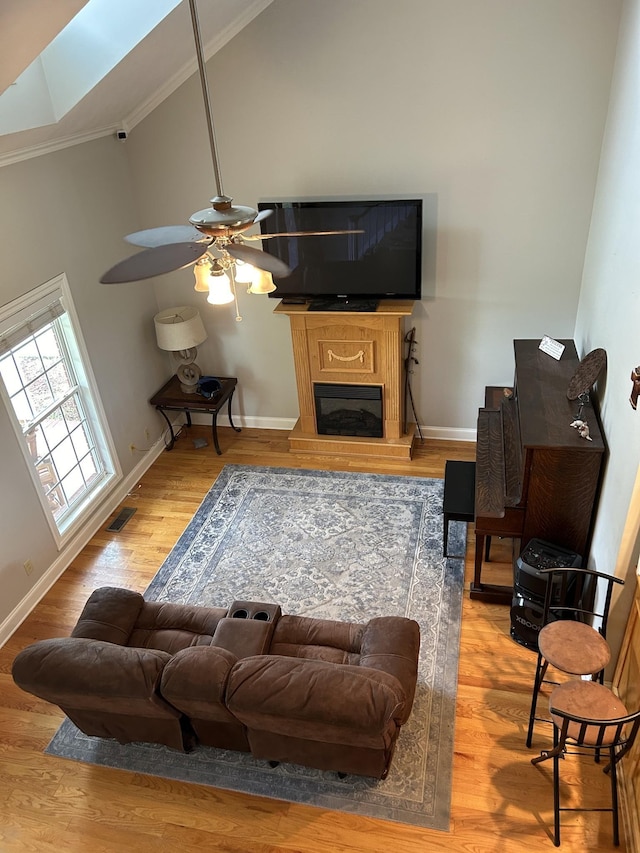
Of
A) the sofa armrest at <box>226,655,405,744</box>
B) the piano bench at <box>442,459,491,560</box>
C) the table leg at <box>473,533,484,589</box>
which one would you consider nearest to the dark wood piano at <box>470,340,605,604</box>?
the table leg at <box>473,533,484,589</box>

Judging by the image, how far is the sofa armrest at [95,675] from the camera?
9.16 feet

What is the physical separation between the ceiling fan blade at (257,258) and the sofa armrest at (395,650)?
1811mm

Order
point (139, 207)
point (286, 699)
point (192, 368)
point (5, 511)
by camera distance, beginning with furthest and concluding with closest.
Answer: point (192, 368), point (139, 207), point (5, 511), point (286, 699)

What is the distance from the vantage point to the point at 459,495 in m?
4.31

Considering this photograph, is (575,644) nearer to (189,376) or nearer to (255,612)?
(255,612)

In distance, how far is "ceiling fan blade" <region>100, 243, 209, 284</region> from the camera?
2061 millimetres

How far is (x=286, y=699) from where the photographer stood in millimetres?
2631

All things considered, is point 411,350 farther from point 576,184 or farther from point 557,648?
point 557,648

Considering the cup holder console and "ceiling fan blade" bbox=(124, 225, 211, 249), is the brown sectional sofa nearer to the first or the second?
the cup holder console

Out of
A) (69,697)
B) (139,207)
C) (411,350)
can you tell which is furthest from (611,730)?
(139,207)

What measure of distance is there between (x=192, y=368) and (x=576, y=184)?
3.33 m

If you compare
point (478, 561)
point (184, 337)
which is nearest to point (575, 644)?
point (478, 561)

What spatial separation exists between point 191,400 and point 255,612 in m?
2.57

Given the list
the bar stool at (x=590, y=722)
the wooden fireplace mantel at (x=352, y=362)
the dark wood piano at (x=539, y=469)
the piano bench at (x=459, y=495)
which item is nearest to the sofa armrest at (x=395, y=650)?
the bar stool at (x=590, y=722)
